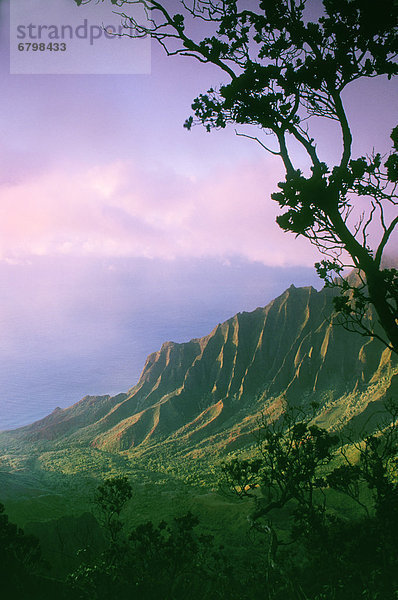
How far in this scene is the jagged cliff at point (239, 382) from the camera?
120 meters

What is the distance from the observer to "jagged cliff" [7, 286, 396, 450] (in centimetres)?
12006

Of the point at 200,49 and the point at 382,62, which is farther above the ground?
the point at 200,49

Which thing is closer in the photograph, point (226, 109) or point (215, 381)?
point (226, 109)

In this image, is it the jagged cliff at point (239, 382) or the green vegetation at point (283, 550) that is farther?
the jagged cliff at point (239, 382)

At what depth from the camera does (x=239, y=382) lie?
16050 centimetres

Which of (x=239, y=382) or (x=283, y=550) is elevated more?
(x=283, y=550)

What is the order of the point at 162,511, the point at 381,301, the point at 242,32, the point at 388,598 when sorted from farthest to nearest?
the point at 162,511 < the point at 388,598 < the point at 242,32 < the point at 381,301

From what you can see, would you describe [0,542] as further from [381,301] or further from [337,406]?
[337,406]

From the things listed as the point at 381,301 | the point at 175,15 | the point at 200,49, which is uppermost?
the point at 175,15

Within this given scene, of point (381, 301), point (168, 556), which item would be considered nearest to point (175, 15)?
point (381, 301)

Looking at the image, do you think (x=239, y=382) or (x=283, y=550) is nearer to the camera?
(x=283, y=550)

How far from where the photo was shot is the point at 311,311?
530 feet

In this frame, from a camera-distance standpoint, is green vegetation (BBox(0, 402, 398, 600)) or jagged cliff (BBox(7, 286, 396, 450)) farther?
jagged cliff (BBox(7, 286, 396, 450))

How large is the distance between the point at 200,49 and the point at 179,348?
193 metres
